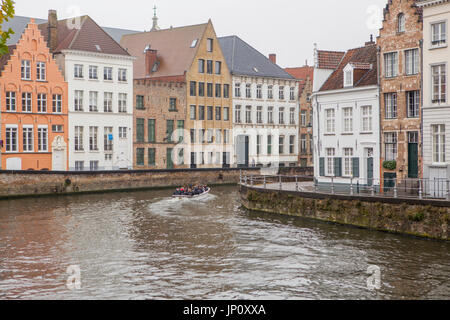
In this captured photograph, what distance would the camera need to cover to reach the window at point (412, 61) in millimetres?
31406

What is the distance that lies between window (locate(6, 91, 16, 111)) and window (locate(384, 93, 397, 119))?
29307mm

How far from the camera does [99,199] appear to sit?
44219mm

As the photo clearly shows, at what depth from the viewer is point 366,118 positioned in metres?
34.9

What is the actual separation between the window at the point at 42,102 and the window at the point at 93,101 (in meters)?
4.41

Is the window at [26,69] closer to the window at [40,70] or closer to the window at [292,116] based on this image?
the window at [40,70]

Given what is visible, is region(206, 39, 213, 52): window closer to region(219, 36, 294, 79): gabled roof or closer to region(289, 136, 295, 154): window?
region(219, 36, 294, 79): gabled roof

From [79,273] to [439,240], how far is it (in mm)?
13208

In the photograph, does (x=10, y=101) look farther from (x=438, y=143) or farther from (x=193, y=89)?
(x=438, y=143)

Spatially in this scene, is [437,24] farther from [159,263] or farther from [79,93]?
[79,93]

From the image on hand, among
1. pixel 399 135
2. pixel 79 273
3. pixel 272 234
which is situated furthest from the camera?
pixel 399 135

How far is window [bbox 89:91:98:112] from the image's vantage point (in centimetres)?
5531

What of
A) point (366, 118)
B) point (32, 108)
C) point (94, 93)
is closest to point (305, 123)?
point (94, 93)

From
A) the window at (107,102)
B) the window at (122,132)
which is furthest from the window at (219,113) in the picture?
the window at (107,102)
